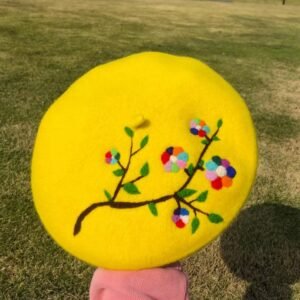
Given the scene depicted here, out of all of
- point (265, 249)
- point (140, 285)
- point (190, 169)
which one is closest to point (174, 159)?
point (190, 169)

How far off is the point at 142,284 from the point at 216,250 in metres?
1.52

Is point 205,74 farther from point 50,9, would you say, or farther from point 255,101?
point 50,9

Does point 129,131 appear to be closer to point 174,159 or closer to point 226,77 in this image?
point 174,159

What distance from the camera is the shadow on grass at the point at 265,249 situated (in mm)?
2809

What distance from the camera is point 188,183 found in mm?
1479

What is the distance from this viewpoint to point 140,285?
1560 mm

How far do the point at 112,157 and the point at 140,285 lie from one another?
0.41 meters

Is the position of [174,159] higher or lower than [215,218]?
higher

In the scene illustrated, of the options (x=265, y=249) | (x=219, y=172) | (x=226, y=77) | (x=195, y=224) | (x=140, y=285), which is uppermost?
(x=219, y=172)

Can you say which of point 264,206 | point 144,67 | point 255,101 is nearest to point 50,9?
point 255,101

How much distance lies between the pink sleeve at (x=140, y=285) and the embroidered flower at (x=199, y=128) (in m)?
0.45

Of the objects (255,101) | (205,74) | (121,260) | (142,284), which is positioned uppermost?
(205,74)

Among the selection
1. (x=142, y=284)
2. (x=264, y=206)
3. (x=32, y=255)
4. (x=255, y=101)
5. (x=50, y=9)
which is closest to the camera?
(x=142, y=284)

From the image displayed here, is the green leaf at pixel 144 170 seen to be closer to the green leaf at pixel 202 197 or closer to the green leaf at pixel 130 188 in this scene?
the green leaf at pixel 130 188
